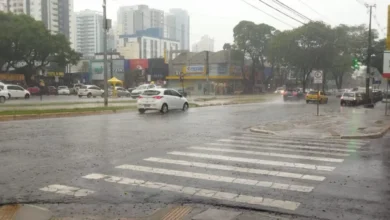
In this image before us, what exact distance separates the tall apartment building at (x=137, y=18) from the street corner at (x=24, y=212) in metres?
38.7

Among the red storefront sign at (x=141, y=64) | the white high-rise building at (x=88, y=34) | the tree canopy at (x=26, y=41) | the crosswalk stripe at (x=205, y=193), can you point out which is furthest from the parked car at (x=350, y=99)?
the red storefront sign at (x=141, y=64)

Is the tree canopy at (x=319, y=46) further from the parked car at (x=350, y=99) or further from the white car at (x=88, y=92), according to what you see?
the white car at (x=88, y=92)

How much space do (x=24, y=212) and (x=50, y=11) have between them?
109914mm

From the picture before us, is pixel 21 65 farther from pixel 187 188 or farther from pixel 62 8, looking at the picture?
pixel 187 188

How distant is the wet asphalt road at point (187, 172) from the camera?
594cm

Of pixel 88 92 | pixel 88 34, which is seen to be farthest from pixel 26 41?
pixel 88 34

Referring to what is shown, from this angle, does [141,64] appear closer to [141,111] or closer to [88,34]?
[88,34]

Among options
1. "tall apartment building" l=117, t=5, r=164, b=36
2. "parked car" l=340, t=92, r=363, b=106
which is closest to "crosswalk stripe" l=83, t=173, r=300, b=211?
"parked car" l=340, t=92, r=363, b=106

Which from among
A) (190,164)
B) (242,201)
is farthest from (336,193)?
(190,164)

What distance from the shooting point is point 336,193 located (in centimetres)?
658

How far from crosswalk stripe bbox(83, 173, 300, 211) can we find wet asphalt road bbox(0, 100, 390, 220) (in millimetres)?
33

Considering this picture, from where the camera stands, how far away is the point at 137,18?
1954 inches

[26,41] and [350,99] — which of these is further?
[26,41]

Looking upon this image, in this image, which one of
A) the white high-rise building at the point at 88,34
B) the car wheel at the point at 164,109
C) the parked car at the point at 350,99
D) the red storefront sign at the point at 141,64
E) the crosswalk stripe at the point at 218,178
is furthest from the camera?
the red storefront sign at the point at 141,64
